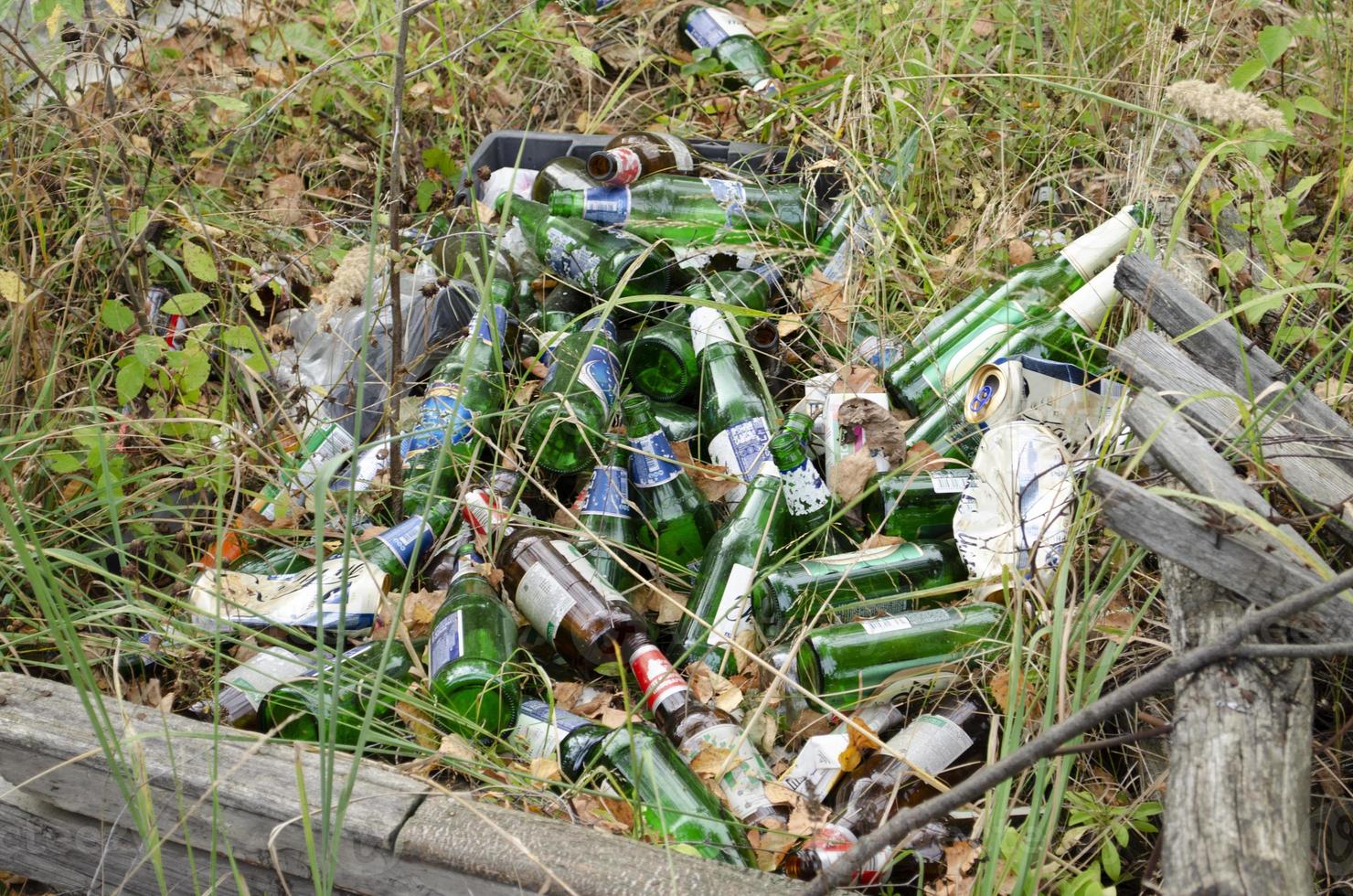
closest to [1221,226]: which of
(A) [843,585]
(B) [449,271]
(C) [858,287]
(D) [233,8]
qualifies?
(C) [858,287]

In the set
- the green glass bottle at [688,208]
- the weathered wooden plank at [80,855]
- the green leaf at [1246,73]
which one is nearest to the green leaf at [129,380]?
the weathered wooden plank at [80,855]

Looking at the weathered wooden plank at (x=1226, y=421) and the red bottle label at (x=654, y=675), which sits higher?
the weathered wooden plank at (x=1226, y=421)

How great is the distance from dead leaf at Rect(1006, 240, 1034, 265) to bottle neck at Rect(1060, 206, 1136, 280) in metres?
0.11

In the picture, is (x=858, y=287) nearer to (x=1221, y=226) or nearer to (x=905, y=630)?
(x=1221, y=226)

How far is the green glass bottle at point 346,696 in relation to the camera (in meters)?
1.55

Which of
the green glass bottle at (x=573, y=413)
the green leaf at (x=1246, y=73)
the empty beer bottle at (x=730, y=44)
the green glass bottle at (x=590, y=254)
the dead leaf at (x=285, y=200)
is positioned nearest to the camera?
the green leaf at (x=1246, y=73)

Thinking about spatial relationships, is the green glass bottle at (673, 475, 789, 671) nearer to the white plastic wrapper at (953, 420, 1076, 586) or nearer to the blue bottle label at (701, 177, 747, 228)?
the white plastic wrapper at (953, 420, 1076, 586)

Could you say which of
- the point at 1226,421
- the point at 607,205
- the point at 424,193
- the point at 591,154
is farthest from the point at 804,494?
the point at 424,193

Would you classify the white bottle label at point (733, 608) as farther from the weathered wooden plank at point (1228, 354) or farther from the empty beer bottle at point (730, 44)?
the empty beer bottle at point (730, 44)

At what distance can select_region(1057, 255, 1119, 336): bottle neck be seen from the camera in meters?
2.00

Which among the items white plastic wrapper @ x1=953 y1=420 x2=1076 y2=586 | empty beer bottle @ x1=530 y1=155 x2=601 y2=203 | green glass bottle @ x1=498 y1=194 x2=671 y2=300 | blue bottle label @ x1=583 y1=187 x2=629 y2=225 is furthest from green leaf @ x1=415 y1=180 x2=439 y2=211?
white plastic wrapper @ x1=953 y1=420 x2=1076 y2=586

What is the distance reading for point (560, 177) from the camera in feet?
8.84

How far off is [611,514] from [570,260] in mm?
699

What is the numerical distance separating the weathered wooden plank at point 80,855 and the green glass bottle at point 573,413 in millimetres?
840
